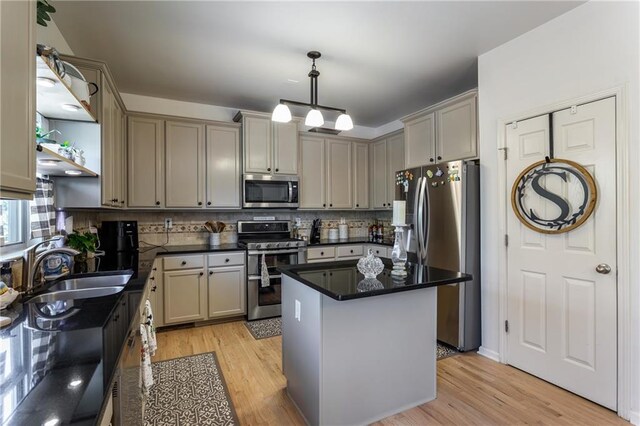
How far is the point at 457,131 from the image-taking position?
3197 mm

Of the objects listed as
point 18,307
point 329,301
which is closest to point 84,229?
point 18,307

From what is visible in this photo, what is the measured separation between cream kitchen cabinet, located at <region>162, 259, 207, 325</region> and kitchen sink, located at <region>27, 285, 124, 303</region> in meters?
1.34

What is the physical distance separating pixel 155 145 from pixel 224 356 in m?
2.40

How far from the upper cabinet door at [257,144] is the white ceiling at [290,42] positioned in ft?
1.15

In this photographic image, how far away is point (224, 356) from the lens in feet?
9.36

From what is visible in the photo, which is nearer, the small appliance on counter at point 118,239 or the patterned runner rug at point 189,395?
the patterned runner rug at point 189,395

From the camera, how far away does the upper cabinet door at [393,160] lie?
14.3 ft

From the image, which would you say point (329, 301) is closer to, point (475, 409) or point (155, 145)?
point (475, 409)

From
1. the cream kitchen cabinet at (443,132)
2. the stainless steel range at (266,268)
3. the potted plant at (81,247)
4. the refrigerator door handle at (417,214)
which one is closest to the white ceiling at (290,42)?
the cream kitchen cabinet at (443,132)

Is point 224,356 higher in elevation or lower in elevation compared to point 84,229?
lower

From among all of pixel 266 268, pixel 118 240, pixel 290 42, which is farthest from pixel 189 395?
pixel 290 42

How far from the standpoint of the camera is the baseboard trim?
276cm

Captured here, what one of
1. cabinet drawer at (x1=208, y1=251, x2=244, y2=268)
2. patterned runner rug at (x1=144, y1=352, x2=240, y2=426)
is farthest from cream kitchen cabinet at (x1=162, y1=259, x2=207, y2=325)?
patterned runner rug at (x1=144, y1=352, x2=240, y2=426)

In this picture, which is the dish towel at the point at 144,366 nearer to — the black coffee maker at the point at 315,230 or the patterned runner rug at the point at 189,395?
the patterned runner rug at the point at 189,395
